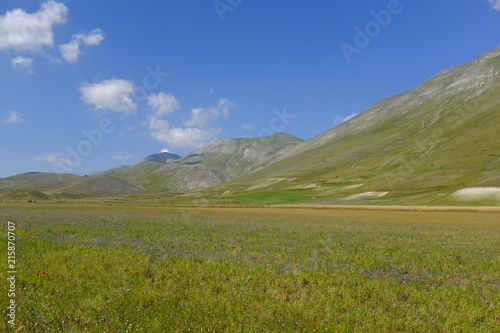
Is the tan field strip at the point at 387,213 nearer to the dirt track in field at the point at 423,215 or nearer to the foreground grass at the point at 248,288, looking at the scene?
the dirt track in field at the point at 423,215

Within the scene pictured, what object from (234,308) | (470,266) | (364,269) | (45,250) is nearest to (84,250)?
(45,250)

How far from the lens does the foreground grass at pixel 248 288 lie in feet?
34.5

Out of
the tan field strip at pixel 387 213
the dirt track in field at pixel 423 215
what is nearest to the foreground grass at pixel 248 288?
the dirt track in field at pixel 423 215

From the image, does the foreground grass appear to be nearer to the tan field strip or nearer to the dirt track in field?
the dirt track in field

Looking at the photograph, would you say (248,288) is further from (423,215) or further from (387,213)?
(387,213)

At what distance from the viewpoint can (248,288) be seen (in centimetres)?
1413

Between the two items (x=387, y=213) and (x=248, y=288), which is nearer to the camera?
(x=248, y=288)

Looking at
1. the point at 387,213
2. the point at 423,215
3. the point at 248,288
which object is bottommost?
the point at 423,215

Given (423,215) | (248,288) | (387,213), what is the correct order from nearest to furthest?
(248,288), (423,215), (387,213)

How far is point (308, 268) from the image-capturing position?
58.6 feet

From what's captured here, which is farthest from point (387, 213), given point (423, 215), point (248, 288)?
point (248, 288)

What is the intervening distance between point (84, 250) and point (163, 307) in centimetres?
1139

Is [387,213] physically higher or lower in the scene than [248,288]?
lower

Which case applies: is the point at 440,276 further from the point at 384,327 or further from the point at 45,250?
the point at 45,250
